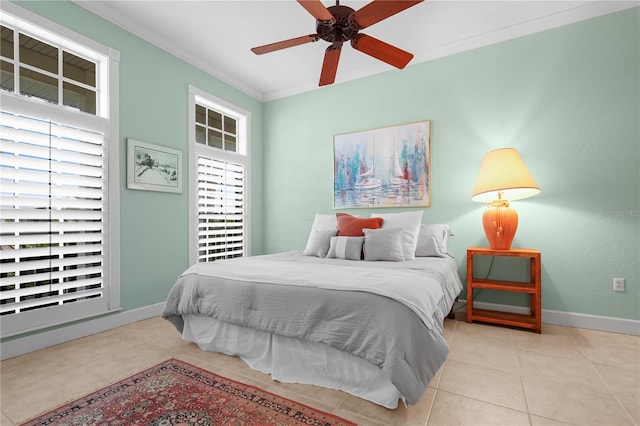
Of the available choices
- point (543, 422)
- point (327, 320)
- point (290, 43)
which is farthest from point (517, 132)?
point (327, 320)

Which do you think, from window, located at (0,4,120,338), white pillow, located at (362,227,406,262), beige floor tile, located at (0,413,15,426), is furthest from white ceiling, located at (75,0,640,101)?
beige floor tile, located at (0,413,15,426)

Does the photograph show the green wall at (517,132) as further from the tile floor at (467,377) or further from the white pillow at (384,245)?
the white pillow at (384,245)

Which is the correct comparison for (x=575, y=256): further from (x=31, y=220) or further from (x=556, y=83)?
(x=31, y=220)

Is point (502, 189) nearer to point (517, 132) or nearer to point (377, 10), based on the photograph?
→ point (517, 132)

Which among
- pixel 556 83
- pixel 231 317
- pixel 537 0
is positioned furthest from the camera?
pixel 556 83

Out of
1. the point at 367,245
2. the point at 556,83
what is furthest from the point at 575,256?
the point at 367,245

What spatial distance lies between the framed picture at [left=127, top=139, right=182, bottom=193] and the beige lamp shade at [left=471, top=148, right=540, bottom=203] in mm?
3111

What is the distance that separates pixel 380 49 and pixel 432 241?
1.77 meters

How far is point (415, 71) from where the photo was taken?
3.49m

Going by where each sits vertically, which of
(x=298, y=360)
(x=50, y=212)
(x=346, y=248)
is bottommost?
(x=298, y=360)

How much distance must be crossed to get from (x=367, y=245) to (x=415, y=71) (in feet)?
7.18

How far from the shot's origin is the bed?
4.77ft

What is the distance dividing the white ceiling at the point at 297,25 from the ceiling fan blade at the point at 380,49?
0.72 m

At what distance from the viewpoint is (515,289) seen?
2584mm
